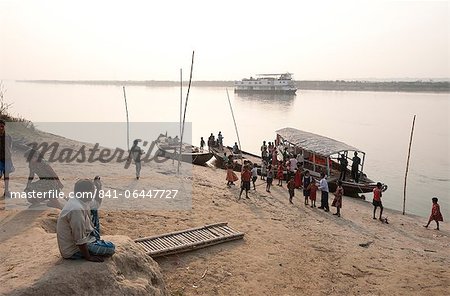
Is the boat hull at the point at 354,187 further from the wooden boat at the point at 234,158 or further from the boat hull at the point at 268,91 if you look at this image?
the boat hull at the point at 268,91

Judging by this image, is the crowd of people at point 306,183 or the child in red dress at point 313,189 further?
the child in red dress at point 313,189

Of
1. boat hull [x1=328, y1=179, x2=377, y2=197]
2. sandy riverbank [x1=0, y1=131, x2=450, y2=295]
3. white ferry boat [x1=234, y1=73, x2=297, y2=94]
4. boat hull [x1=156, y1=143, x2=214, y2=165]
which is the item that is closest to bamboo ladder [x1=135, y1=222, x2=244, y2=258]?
sandy riverbank [x1=0, y1=131, x2=450, y2=295]

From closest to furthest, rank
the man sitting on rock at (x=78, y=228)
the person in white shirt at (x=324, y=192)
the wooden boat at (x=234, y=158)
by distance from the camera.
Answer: the man sitting on rock at (x=78, y=228), the person in white shirt at (x=324, y=192), the wooden boat at (x=234, y=158)

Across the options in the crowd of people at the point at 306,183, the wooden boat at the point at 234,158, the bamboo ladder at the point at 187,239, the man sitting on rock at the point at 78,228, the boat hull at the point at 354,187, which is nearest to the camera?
the man sitting on rock at the point at 78,228

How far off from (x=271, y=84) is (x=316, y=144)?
69323 mm

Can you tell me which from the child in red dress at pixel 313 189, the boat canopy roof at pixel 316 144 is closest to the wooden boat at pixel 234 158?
the boat canopy roof at pixel 316 144

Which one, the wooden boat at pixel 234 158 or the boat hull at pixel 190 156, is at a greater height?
the boat hull at pixel 190 156

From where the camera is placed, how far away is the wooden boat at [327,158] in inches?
639

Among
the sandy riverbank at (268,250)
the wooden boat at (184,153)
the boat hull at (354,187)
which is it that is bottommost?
the boat hull at (354,187)

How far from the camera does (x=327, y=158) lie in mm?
16141

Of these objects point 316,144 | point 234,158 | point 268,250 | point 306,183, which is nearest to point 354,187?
point 316,144

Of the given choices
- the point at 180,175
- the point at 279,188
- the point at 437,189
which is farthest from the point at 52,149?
the point at 437,189

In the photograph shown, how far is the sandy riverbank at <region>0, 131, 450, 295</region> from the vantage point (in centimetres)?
612

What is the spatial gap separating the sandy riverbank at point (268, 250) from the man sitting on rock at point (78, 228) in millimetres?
359
